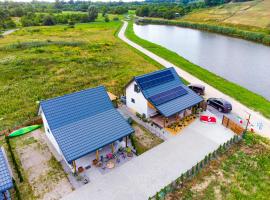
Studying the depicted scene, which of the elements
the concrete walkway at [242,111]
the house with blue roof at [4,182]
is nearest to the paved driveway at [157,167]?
the concrete walkway at [242,111]

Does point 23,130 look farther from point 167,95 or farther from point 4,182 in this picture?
point 167,95

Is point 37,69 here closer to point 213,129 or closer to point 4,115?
point 4,115

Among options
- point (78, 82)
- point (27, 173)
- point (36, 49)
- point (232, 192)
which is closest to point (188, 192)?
point (232, 192)

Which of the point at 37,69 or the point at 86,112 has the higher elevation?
the point at 86,112

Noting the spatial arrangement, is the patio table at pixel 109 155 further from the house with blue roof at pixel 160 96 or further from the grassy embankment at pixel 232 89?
the grassy embankment at pixel 232 89

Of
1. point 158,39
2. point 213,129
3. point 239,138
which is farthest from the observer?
point 158,39

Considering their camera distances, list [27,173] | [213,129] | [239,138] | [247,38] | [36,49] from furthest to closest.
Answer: [247,38], [36,49], [213,129], [239,138], [27,173]

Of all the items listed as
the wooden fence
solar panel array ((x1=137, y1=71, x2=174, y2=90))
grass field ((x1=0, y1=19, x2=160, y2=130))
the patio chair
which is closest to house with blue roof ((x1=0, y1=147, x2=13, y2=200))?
the patio chair
